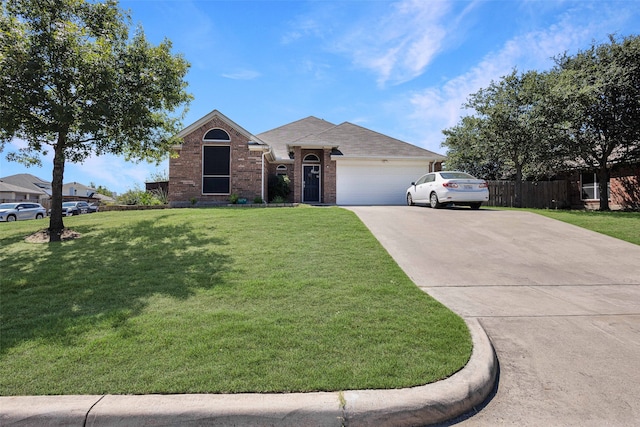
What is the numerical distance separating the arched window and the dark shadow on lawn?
9815 mm

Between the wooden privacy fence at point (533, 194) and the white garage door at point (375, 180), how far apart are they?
14.4 feet

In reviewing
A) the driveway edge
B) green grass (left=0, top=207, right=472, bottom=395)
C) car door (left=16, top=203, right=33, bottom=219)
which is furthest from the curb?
car door (left=16, top=203, right=33, bottom=219)

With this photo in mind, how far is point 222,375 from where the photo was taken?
9.80 feet

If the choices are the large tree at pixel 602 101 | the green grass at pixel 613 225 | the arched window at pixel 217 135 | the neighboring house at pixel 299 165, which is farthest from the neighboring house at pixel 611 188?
the arched window at pixel 217 135

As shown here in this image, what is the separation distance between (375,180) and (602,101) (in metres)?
10.8

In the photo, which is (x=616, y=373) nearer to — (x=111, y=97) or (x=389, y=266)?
(x=389, y=266)

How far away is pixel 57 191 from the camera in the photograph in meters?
10.6

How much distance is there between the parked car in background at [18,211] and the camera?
75.2 ft

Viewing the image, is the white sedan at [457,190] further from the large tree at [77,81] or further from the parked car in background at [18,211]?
the parked car in background at [18,211]

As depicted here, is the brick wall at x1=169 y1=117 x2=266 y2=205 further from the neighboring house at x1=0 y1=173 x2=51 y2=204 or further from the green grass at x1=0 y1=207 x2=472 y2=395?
the neighboring house at x1=0 y1=173 x2=51 y2=204

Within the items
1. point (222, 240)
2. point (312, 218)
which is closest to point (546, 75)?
point (312, 218)

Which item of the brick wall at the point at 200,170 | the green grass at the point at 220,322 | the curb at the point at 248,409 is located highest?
the brick wall at the point at 200,170

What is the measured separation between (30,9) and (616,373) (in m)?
13.6

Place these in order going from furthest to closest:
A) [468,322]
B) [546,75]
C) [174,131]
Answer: [546,75], [174,131], [468,322]
